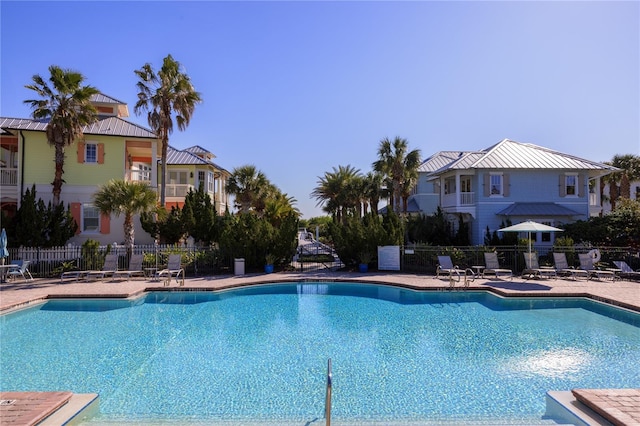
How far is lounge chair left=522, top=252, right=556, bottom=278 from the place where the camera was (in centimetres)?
1692

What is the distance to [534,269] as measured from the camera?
1683 cm

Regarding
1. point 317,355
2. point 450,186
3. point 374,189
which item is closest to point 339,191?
point 374,189

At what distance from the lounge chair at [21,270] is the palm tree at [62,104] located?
612 centimetres

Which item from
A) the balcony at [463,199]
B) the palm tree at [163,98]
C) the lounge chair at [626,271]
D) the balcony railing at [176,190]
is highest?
the palm tree at [163,98]

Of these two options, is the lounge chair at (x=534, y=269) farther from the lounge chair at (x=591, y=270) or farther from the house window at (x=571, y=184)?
the house window at (x=571, y=184)

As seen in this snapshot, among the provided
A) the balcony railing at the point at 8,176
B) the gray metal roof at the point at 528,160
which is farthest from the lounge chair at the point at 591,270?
the balcony railing at the point at 8,176

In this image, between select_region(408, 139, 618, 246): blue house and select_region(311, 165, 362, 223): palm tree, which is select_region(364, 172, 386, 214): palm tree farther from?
select_region(408, 139, 618, 246): blue house

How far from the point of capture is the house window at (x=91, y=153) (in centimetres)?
2238

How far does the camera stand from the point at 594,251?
58.6 ft

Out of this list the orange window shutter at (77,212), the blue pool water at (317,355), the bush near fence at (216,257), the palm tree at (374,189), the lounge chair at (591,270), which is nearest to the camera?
the blue pool water at (317,355)

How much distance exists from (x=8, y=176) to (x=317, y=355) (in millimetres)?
23641

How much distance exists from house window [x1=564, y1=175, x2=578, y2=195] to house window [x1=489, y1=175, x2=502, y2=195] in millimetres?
4454

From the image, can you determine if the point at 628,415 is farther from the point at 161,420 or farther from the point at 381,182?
the point at 381,182

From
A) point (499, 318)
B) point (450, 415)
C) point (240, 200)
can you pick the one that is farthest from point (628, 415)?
point (240, 200)
